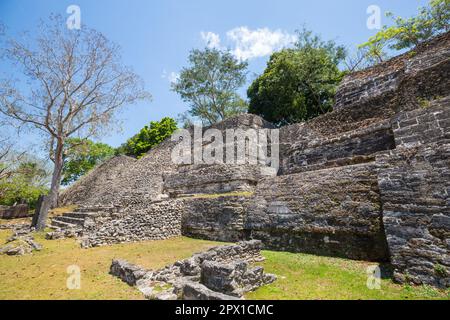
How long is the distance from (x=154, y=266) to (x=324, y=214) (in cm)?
514

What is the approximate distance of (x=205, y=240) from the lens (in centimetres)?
986

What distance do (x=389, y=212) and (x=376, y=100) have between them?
19.8 ft

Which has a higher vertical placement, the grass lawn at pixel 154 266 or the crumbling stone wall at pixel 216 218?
the crumbling stone wall at pixel 216 218

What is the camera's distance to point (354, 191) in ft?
21.2

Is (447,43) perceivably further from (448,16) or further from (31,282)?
(31,282)

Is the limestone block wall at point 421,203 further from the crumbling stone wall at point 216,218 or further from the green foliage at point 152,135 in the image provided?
the green foliage at point 152,135

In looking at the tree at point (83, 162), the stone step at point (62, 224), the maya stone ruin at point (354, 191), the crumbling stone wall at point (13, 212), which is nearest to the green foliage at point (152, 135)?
the tree at point (83, 162)

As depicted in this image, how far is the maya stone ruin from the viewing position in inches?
190

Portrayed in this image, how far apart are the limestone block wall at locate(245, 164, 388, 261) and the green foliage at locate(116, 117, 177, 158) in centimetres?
2281

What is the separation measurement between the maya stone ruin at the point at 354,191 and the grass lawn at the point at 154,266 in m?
0.64

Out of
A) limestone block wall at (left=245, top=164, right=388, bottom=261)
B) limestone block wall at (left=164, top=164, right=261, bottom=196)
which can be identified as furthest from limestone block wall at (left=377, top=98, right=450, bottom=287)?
limestone block wall at (left=164, top=164, right=261, bottom=196)

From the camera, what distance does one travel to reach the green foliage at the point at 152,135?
29.3 m

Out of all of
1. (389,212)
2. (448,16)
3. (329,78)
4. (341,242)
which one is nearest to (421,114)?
(389,212)

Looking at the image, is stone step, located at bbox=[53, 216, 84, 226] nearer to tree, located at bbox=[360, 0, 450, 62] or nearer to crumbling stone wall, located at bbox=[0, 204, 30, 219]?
crumbling stone wall, located at bbox=[0, 204, 30, 219]
